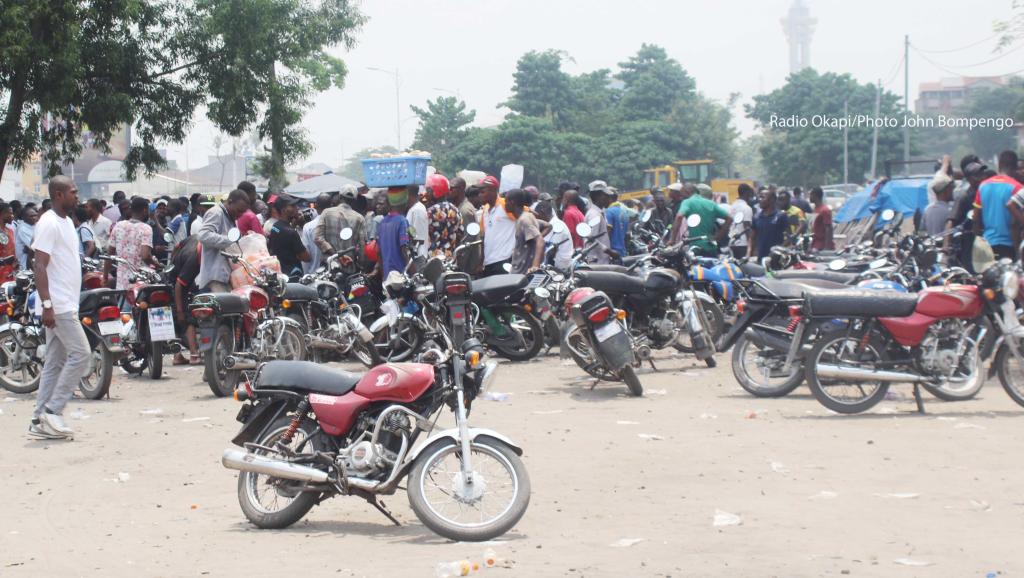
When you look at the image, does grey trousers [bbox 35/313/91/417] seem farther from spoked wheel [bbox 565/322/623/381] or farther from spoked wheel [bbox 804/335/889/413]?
spoked wheel [bbox 804/335/889/413]

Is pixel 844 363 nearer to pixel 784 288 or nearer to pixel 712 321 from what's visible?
pixel 784 288

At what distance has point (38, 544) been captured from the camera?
570 centimetres

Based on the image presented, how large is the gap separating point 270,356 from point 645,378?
3326 mm

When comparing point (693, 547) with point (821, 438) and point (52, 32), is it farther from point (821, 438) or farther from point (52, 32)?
point (52, 32)

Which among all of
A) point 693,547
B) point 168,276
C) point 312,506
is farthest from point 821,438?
point 168,276

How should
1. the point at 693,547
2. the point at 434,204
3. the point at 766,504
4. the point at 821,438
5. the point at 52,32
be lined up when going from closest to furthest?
1. the point at 693,547
2. the point at 766,504
3. the point at 821,438
4. the point at 434,204
5. the point at 52,32

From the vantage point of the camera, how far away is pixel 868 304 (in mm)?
8750

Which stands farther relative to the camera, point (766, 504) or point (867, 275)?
point (867, 275)

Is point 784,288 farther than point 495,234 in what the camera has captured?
No

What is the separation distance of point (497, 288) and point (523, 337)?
627 millimetres

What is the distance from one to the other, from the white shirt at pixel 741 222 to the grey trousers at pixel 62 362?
8.92 meters

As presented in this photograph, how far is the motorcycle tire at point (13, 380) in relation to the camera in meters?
10.7

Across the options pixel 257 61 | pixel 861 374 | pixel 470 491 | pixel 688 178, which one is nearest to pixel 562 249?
pixel 861 374

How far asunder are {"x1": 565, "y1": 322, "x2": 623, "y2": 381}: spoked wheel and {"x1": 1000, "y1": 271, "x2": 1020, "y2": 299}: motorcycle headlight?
300cm
